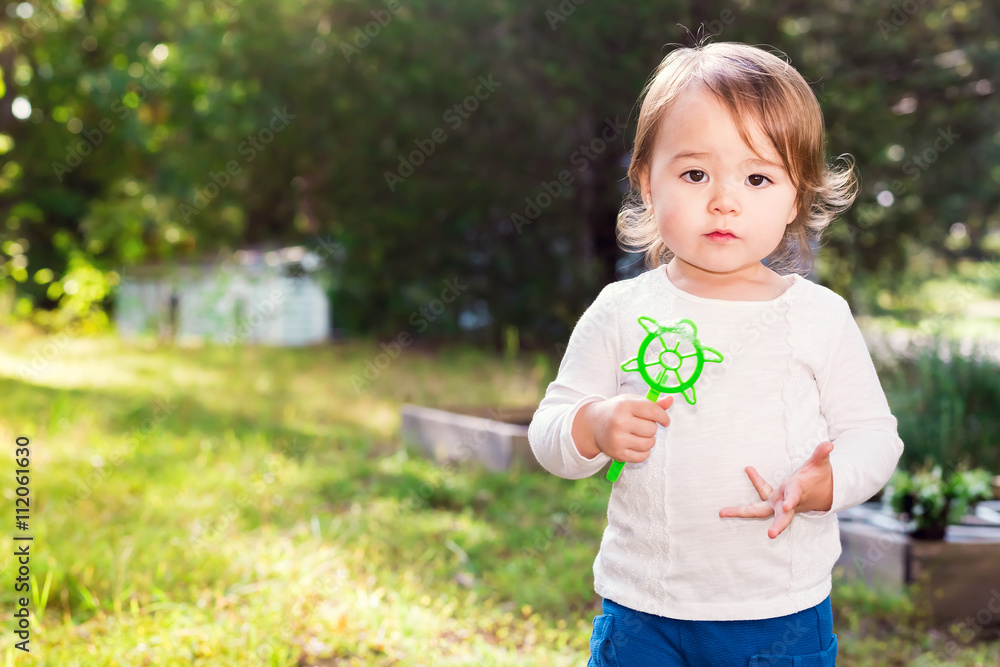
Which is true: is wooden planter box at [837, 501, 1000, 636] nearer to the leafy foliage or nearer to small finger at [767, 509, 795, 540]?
small finger at [767, 509, 795, 540]

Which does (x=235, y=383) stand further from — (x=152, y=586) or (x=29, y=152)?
(x=29, y=152)

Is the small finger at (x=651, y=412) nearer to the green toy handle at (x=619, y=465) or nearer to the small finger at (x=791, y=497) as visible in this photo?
the green toy handle at (x=619, y=465)

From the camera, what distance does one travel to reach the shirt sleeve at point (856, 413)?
59.9 inches

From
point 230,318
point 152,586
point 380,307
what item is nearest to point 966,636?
point 152,586

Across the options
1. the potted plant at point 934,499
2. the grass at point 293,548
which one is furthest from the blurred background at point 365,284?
the potted plant at point 934,499

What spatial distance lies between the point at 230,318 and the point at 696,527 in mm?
10467

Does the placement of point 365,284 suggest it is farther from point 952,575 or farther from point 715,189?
point 715,189

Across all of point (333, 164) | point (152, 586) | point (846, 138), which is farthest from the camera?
point (333, 164)

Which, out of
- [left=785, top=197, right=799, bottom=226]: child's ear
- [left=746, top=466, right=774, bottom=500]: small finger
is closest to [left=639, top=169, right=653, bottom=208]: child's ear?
[left=785, top=197, right=799, bottom=226]: child's ear

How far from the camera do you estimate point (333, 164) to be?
353 inches

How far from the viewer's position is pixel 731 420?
1.51m

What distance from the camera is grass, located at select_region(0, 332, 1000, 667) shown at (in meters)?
2.67

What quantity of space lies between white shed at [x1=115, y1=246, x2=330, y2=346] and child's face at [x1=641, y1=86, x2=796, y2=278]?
9.77 m

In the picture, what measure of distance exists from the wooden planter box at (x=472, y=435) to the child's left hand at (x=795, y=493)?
3.20 meters
